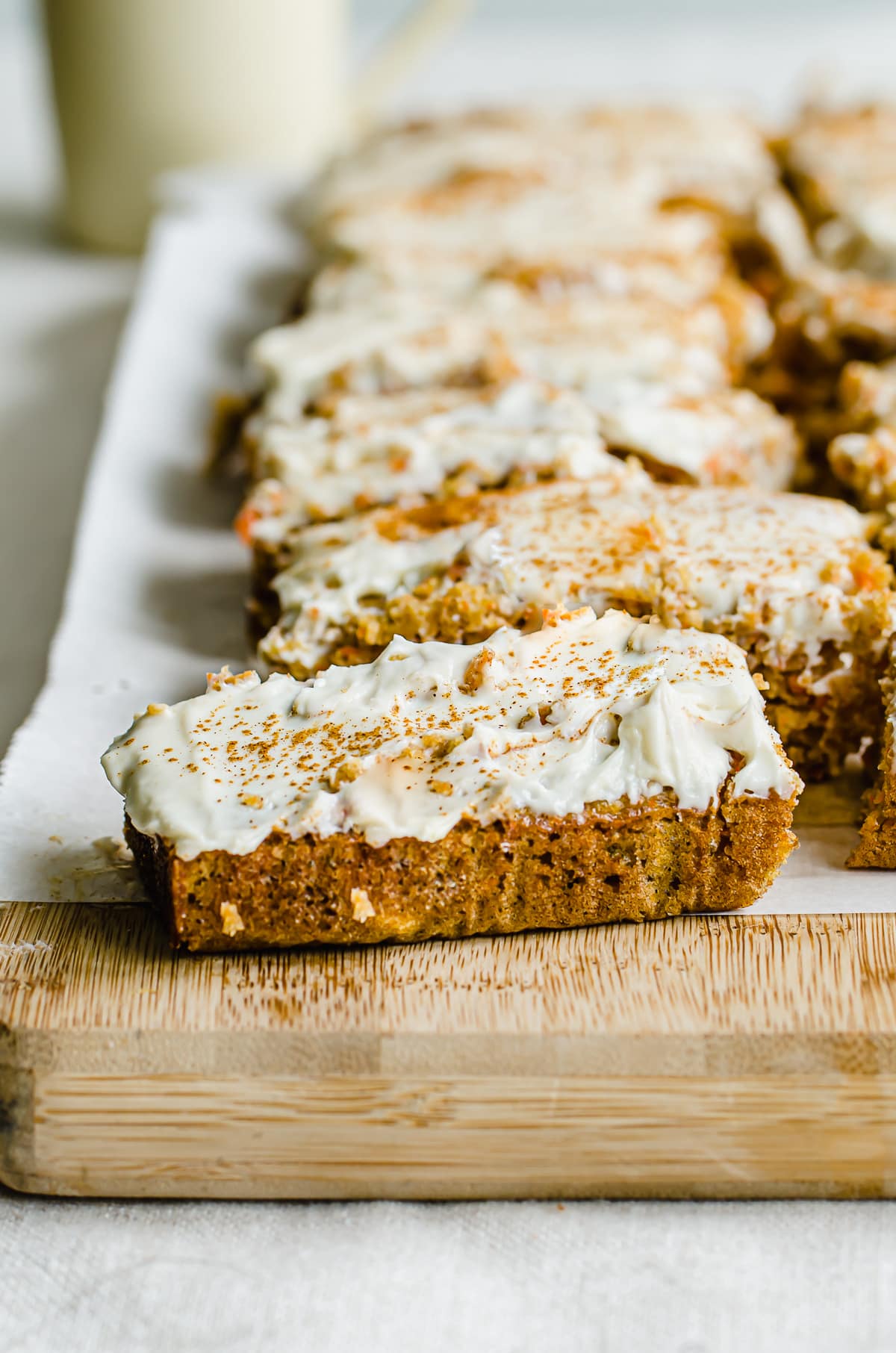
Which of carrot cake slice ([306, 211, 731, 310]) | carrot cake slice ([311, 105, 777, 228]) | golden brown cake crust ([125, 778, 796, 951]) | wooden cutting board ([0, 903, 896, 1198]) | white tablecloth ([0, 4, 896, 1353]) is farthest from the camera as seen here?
carrot cake slice ([311, 105, 777, 228])

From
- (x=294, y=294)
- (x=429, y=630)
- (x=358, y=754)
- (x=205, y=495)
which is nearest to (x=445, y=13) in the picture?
(x=294, y=294)

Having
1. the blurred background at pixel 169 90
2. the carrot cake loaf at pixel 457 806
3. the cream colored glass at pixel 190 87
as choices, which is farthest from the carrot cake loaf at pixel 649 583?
the cream colored glass at pixel 190 87

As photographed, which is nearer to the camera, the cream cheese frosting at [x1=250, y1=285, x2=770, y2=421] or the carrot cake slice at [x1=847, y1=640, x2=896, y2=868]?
the carrot cake slice at [x1=847, y1=640, x2=896, y2=868]

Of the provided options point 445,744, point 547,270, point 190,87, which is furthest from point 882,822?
point 190,87

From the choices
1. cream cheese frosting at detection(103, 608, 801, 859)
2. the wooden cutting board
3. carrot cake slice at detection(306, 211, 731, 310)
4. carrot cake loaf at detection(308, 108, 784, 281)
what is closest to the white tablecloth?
the wooden cutting board

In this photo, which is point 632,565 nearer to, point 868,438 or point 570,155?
point 868,438

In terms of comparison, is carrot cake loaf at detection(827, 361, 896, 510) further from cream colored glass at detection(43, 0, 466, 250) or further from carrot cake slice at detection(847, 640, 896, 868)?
cream colored glass at detection(43, 0, 466, 250)
